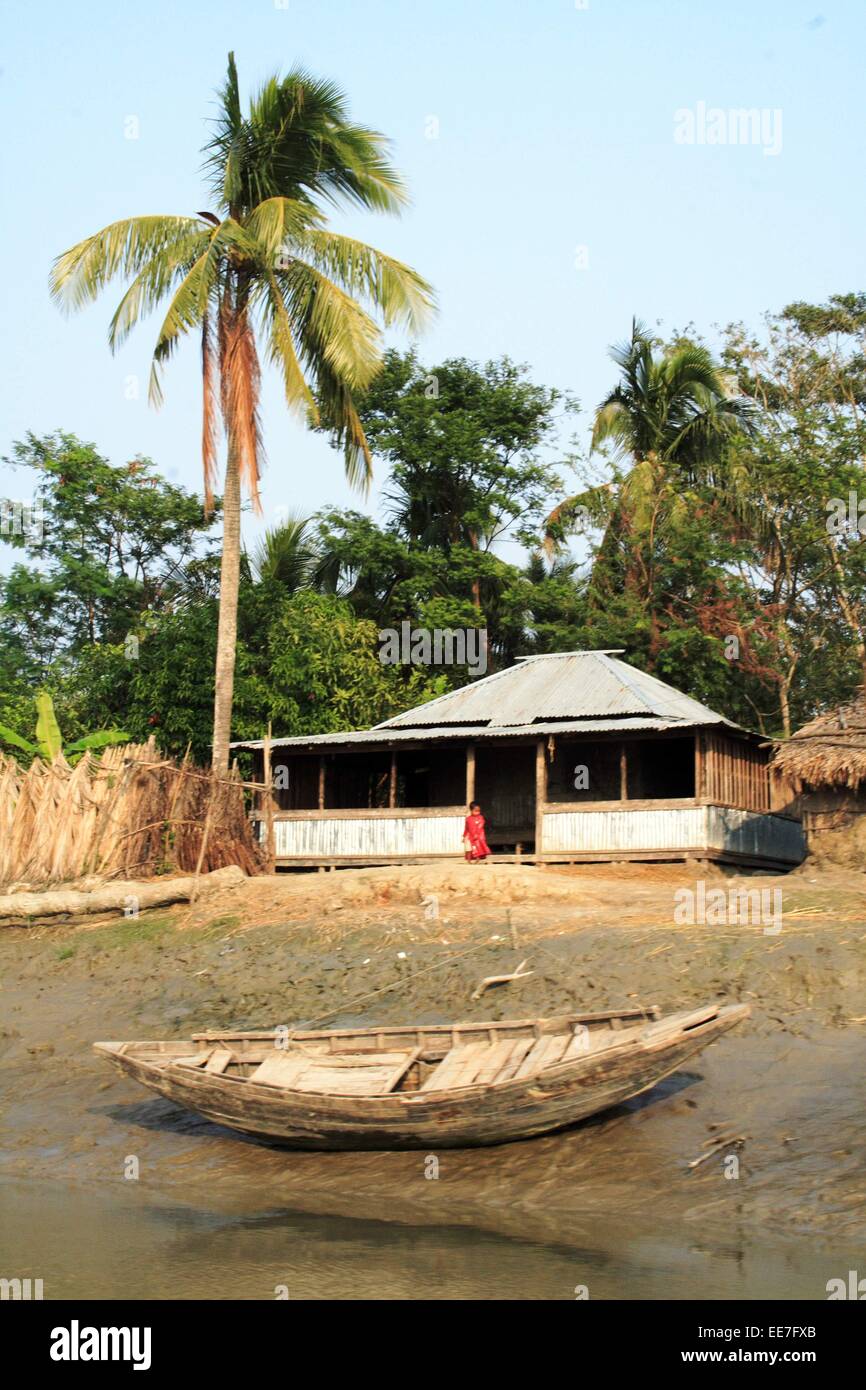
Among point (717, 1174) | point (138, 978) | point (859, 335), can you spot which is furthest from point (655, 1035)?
point (859, 335)

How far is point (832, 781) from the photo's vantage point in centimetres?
1828

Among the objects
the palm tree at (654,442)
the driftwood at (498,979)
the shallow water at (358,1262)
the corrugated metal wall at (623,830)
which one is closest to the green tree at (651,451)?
the palm tree at (654,442)

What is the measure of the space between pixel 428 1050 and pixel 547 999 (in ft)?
7.50

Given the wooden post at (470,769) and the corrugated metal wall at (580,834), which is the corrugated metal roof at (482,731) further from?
the corrugated metal wall at (580,834)

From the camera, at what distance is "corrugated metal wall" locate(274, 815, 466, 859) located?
2252 cm

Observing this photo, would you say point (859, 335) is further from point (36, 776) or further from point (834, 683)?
point (36, 776)

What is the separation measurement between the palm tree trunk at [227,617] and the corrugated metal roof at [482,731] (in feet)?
6.11

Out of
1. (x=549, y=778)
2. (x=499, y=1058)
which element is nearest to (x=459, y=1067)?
(x=499, y=1058)

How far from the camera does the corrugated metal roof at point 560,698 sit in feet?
74.8

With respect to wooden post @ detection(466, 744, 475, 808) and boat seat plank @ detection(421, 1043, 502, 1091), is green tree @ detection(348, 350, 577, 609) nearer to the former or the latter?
wooden post @ detection(466, 744, 475, 808)

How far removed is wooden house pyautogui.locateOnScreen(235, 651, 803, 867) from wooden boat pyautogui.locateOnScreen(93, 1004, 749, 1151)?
32.2 feet

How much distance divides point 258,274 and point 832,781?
1137cm

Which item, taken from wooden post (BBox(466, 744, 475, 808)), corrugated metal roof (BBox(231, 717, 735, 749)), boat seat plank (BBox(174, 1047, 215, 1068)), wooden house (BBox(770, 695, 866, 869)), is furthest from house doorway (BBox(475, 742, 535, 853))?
boat seat plank (BBox(174, 1047, 215, 1068))
